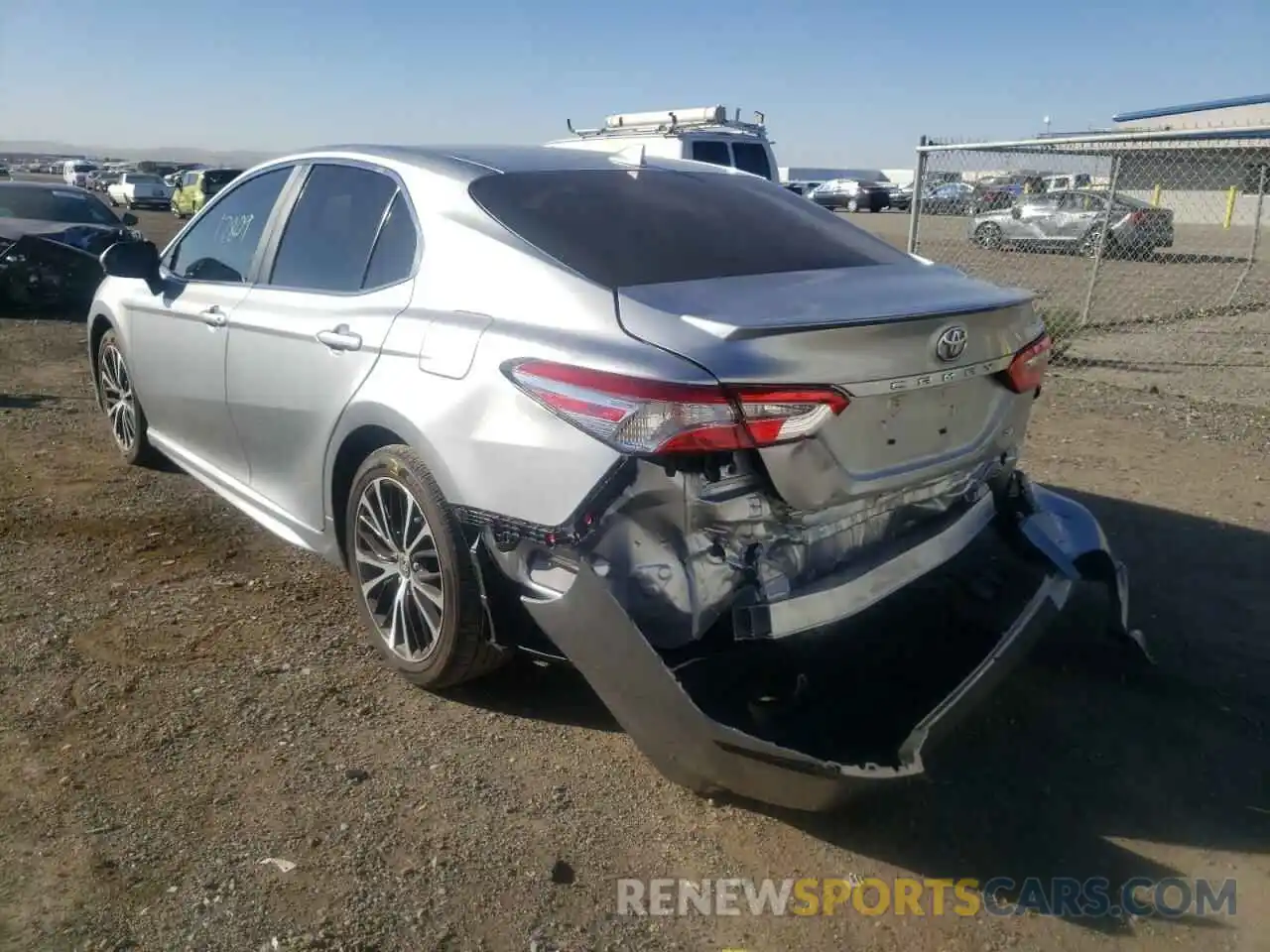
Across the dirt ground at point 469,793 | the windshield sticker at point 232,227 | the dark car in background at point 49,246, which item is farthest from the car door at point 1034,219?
the windshield sticker at point 232,227

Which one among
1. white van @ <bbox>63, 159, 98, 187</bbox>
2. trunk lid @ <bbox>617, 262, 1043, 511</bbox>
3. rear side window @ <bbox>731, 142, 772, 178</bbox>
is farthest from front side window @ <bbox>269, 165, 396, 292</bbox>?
white van @ <bbox>63, 159, 98, 187</bbox>

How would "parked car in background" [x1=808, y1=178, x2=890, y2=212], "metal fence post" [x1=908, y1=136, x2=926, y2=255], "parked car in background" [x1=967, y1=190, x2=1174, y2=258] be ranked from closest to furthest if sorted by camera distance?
1. "metal fence post" [x1=908, y1=136, x2=926, y2=255]
2. "parked car in background" [x1=967, y1=190, x2=1174, y2=258]
3. "parked car in background" [x1=808, y1=178, x2=890, y2=212]

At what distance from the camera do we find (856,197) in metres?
42.5

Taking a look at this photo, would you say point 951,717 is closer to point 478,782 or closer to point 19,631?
point 478,782

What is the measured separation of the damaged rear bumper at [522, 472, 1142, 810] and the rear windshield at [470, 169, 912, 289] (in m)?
0.93

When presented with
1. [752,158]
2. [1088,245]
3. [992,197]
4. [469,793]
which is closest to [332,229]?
[469,793]

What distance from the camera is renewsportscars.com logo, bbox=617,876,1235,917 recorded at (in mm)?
2572

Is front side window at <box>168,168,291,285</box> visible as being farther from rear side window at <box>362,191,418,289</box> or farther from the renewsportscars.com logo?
the renewsportscars.com logo

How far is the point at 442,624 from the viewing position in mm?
3209

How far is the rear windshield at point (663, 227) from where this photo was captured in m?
3.09

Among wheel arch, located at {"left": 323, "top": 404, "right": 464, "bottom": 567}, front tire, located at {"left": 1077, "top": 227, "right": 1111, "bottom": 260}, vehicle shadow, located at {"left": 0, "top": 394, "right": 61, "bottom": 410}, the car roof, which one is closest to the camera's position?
wheel arch, located at {"left": 323, "top": 404, "right": 464, "bottom": 567}

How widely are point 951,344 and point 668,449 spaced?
906 mm

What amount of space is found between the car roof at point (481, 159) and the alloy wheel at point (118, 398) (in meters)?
1.98

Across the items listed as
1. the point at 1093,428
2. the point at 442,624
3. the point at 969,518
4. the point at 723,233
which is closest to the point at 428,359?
the point at 442,624
